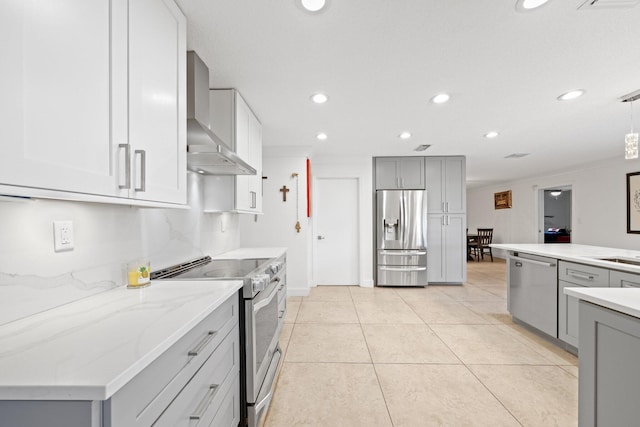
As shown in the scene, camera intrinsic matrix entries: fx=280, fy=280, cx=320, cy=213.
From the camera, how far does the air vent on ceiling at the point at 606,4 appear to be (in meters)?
1.38

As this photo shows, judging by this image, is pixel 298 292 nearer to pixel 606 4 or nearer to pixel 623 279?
pixel 623 279

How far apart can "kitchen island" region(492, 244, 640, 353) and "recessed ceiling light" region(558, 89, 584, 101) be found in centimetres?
140

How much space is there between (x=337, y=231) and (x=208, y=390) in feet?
13.2

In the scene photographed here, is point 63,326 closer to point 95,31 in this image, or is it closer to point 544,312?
point 95,31

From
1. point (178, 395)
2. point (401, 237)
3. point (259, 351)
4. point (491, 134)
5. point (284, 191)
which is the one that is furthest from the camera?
point (401, 237)

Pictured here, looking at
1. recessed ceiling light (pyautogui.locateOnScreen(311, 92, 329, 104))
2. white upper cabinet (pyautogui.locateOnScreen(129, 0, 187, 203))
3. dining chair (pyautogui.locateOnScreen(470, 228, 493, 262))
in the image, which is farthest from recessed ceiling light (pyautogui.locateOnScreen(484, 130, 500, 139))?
dining chair (pyautogui.locateOnScreen(470, 228, 493, 262))

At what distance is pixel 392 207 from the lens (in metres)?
4.78

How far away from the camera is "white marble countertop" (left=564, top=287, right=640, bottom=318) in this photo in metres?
1.03

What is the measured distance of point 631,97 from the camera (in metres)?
2.46

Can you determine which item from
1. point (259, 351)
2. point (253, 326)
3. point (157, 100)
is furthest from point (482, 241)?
point (157, 100)

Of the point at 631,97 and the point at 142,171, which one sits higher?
the point at 631,97

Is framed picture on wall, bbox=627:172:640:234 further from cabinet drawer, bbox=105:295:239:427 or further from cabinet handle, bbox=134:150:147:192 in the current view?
cabinet handle, bbox=134:150:147:192

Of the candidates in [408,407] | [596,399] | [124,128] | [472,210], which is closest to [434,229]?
[408,407]

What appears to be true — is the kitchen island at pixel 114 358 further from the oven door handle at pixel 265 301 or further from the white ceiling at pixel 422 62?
the white ceiling at pixel 422 62
